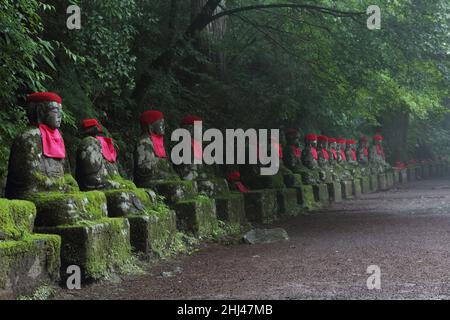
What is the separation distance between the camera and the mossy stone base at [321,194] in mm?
18891

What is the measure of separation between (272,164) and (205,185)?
4256mm

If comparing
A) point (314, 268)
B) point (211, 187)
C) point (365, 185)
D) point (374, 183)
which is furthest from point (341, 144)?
point (314, 268)

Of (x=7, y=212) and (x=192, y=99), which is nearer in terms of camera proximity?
(x=7, y=212)

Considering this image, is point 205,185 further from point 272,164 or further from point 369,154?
point 369,154

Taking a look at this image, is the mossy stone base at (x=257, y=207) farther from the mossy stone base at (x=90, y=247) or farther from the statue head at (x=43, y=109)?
the statue head at (x=43, y=109)

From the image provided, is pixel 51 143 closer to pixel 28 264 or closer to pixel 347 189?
pixel 28 264

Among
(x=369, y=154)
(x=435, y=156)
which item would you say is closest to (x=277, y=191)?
(x=369, y=154)

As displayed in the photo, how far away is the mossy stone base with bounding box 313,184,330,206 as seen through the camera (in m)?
18.9

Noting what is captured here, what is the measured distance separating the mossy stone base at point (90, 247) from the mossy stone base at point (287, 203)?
829cm

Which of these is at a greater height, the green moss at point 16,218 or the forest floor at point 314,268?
the green moss at point 16,218

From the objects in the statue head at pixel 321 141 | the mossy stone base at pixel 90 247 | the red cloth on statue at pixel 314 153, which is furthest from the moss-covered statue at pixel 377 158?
the mossy stone base at pixel 90 247

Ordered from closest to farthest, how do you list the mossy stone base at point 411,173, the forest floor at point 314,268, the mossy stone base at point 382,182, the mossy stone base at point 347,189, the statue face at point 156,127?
the forest floor at point 314,268 < the statue face at point 156,127 < the mossy stone base at point 347,189 < the mossy stone base at point 382,182 < the mossy stone base at point 411,173

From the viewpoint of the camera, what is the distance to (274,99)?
16.2 meters

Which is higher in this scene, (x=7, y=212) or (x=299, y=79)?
(x=299, y=79)
